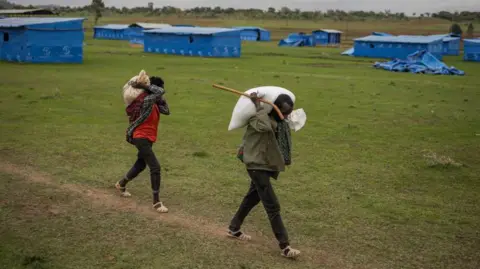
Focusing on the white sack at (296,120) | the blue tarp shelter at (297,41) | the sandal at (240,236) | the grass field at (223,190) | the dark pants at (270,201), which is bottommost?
the blue tarp shelter at (297,41)

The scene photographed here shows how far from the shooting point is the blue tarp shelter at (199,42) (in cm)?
4772

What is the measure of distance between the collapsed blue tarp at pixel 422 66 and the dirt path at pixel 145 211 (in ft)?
103

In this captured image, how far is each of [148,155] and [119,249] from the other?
1.68 m

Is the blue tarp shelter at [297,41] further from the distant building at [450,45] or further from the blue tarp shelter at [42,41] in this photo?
the blue tarp shelter at [42,41]

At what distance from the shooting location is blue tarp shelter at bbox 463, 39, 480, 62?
5025cm

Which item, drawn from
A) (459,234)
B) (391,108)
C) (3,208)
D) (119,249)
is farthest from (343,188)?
(391,108)

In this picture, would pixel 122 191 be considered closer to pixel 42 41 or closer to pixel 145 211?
pixel 145 211

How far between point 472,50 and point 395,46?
6860mm

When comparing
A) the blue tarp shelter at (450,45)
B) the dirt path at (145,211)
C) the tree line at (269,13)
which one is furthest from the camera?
the tree line at (269,13)

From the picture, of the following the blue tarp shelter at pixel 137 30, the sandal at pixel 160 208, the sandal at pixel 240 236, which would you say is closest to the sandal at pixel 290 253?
the sandal at pixel 240 236

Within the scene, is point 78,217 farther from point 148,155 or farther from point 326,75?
point 326,75

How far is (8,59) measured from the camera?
35.2m

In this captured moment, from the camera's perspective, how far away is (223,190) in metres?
8.94

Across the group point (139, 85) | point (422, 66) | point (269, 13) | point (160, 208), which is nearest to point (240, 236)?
point (160, 208)
